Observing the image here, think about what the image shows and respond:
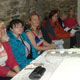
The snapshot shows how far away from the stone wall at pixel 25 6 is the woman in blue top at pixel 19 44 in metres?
0.43

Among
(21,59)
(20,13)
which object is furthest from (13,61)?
(20,13)

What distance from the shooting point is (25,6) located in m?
4.54

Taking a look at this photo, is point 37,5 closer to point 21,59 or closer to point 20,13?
point 20,13

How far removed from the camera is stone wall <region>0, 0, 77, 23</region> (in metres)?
3.67

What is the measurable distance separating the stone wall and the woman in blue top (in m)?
0.43

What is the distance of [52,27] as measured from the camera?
15.6 feet

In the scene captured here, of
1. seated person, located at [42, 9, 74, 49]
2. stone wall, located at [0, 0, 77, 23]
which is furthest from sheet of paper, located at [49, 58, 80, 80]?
seated person, located at [42, 9, 74, 49]

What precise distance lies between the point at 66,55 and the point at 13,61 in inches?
27.5

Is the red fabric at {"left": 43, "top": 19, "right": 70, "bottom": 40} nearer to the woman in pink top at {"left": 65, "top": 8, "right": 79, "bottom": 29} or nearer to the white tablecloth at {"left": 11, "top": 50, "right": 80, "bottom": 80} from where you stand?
the woman in pink top at {"left": 65, "top": 8, "right": 79, "bottom": 29}

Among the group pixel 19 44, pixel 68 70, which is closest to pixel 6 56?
pixel 19 44

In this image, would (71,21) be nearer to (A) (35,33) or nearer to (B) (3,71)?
(A) (35,33)

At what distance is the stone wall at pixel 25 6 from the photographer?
3.67 metres

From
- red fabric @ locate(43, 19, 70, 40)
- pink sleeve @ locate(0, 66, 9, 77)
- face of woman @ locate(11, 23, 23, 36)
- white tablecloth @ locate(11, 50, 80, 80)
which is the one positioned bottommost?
red fabric @ locate(43, 19, 70, 40)

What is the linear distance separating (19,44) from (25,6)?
162cm
